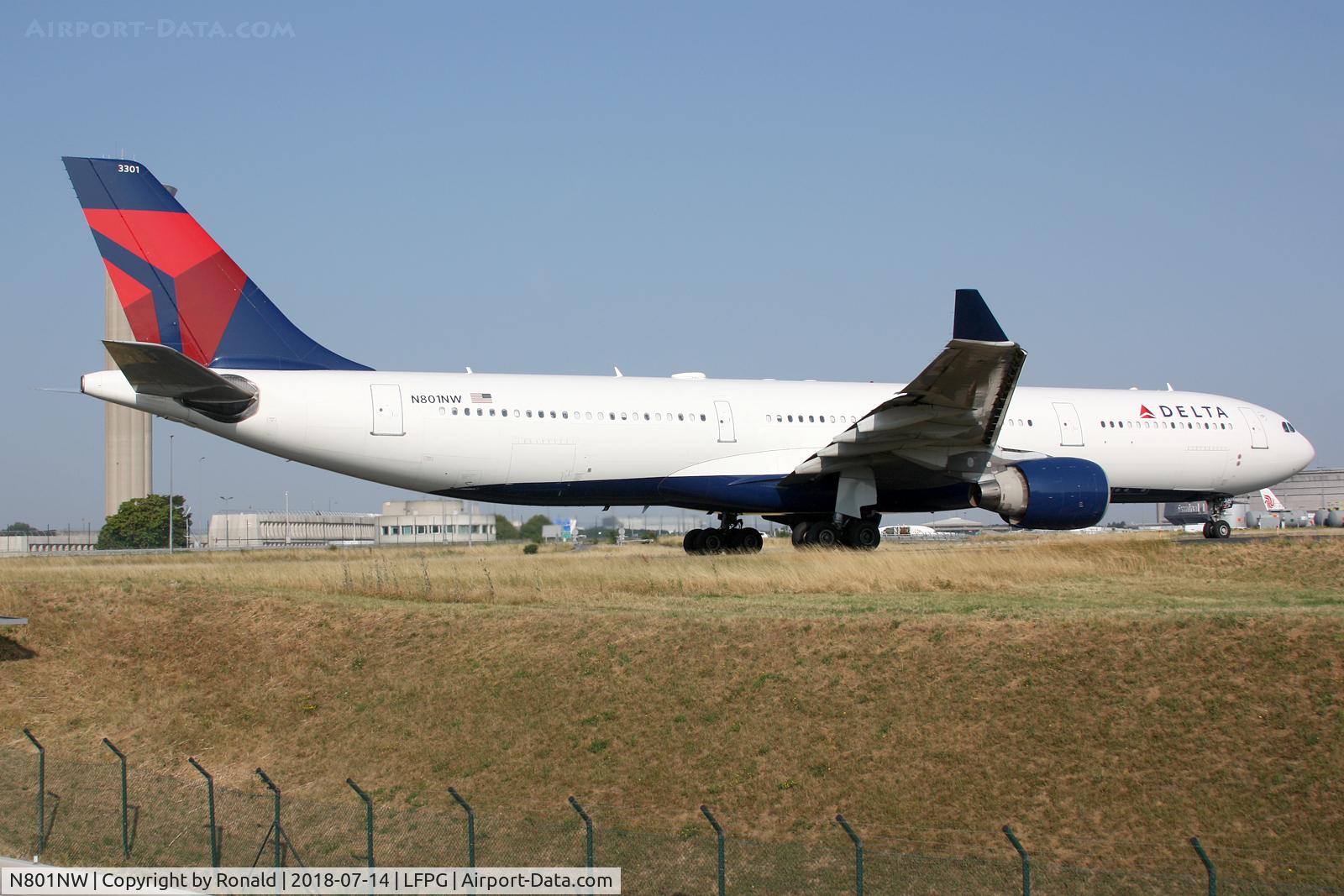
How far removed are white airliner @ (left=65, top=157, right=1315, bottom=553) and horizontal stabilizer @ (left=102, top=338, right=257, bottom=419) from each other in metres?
0.04

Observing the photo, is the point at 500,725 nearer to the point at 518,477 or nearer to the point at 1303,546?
the point at 518,477

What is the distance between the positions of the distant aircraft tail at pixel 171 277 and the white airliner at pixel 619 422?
3cm

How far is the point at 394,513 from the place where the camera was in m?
85.2

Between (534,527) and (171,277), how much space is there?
31846 millimetres

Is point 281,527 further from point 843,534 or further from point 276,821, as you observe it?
point 276,821

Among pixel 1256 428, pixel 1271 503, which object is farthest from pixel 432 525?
pixel 1256 428

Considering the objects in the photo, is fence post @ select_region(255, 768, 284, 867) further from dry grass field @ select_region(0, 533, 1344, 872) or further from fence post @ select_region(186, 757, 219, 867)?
dry grass field @ select_region(0, 533, 1344, 872)

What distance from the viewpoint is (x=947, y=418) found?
22.9 metres

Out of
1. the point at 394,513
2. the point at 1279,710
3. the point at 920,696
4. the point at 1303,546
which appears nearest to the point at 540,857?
the point at 920,696

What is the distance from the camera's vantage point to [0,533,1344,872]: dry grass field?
1138cm

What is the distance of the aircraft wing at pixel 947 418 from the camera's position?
20891 millimetres

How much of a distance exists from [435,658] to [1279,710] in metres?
10.0

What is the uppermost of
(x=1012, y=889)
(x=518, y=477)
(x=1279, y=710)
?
(x=518, y=477)

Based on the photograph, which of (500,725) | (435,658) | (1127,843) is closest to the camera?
(1127,843)
